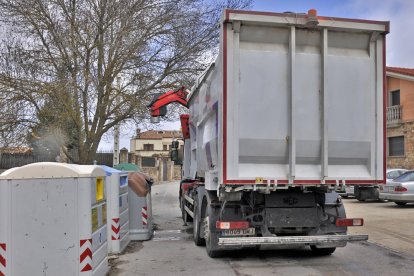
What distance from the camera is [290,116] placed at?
6973mm

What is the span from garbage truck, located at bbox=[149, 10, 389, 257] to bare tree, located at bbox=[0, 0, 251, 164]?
7.81m

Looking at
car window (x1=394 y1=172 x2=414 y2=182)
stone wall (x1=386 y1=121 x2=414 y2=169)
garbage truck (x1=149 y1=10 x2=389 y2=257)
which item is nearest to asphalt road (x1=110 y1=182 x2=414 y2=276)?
garbage truck (x1=149 y1=10 x2=389 y2=257)

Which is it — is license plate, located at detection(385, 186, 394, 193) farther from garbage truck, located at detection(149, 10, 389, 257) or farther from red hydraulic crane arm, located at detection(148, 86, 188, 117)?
garbage truck, located at detection(149, 10, 389, 257)

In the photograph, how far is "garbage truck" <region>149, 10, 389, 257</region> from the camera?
684 cm

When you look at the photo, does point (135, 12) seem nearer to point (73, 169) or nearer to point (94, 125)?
point (94, 125)

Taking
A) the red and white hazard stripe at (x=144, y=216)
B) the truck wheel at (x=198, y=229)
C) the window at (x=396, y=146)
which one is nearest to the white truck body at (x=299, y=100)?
the truck wheel at (x=198, y=229)

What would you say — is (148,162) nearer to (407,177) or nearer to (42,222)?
(407,177)

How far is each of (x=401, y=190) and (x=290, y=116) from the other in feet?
37.7

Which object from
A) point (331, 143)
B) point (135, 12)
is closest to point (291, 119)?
point (331, 143)

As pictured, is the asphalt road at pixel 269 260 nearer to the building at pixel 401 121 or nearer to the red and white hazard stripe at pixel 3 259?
the red and white hazard stripe at pixel 3 259

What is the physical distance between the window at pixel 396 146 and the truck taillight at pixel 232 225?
74.7ft

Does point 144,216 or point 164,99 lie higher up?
point 164,99

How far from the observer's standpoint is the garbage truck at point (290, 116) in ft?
22.4

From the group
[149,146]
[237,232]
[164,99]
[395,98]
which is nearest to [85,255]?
[237,232]
